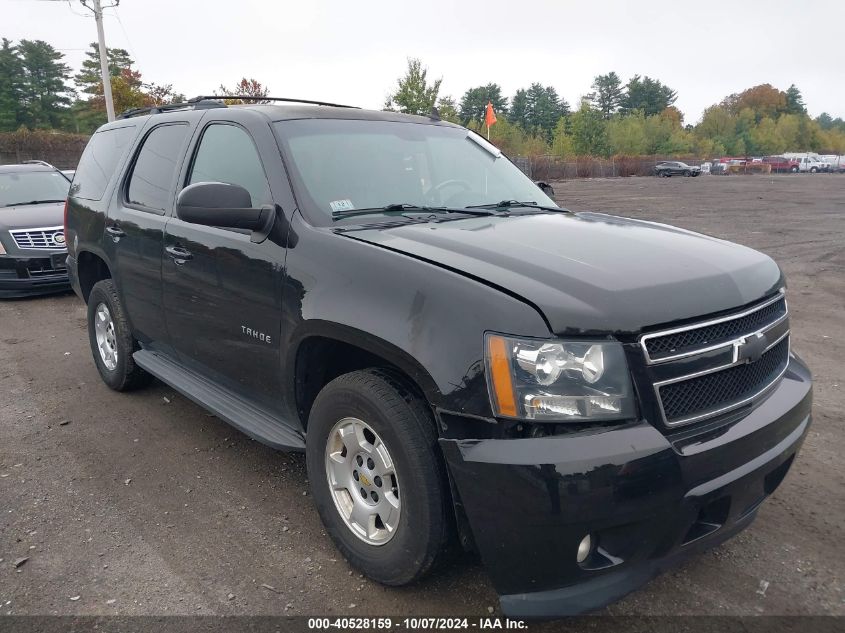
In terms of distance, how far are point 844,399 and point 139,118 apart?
5.36 metres

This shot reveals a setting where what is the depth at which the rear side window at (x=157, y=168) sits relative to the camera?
395 centimetres

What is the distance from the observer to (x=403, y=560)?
2.47 meters

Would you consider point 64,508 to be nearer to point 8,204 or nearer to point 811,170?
point 8,204

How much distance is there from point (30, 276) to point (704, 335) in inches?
341

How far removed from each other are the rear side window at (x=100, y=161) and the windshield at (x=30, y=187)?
5264 mm

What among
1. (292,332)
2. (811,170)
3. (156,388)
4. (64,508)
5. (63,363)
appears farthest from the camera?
(811,170)

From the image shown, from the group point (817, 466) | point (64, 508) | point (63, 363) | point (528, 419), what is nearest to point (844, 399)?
point (817, 466)

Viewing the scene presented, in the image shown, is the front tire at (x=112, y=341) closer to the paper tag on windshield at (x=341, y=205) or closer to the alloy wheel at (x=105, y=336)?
the alloy wheel at (x=105, y=336)

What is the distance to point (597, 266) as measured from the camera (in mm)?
2391

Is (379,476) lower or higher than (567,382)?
lower

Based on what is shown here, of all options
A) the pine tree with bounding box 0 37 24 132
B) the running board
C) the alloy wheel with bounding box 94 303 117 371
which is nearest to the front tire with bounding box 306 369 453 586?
the running board

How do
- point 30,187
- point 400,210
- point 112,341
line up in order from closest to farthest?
point 400,210 → point 112,341 → point 30,187

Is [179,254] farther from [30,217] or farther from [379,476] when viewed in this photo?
[30,217]

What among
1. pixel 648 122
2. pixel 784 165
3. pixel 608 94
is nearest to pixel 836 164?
pixel 784 165
